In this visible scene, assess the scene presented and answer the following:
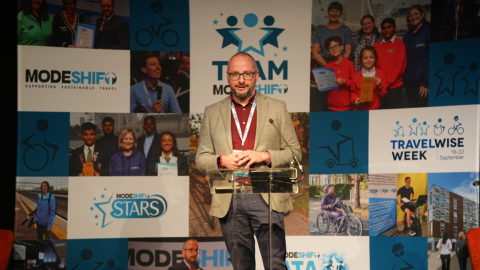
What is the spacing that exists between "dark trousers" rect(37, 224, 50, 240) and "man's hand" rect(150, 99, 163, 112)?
4.89ft

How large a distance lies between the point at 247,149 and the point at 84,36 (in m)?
2.53

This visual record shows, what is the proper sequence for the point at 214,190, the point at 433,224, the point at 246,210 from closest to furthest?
the point at 214,190 → the point at 246,210 → the point at 433,224

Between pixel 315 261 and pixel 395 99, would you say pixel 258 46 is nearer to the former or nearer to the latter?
pixel 395 99

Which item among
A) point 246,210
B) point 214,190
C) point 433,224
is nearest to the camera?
point 214,190

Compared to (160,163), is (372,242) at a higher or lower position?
lower

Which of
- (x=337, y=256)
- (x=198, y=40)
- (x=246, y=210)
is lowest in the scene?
(x=337, y=256)

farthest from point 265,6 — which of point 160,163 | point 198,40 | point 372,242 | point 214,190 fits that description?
point 214,190

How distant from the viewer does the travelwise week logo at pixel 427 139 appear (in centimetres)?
569

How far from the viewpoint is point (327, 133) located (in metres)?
5.96

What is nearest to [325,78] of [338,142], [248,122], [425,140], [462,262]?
[338,142]

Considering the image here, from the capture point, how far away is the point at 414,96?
19.1 feet

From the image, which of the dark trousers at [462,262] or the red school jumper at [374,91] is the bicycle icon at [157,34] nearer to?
the red school jumper at [374,91]

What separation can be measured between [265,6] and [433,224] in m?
2.61

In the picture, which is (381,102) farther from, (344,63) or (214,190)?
(214,190)
